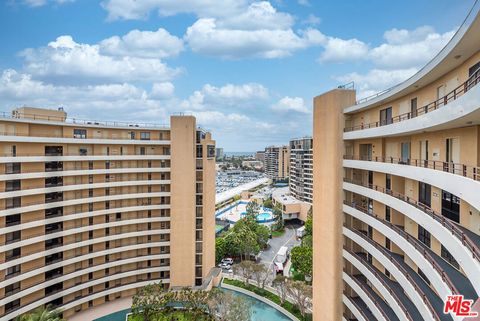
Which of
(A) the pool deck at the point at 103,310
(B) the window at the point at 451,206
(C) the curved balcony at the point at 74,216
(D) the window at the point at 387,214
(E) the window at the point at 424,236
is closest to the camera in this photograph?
(B) the window at the point at 451,206

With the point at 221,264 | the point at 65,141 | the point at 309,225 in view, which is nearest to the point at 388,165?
the point at 65,141

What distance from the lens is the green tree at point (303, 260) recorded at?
36812mm

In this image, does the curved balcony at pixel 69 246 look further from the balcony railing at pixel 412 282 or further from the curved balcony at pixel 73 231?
the balcony railing at pixel 412 282

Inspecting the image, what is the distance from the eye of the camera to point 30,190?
26.1 m

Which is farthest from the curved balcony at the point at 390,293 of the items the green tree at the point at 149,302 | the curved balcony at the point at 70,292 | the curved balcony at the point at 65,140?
the curved balcony at the point at 70,292

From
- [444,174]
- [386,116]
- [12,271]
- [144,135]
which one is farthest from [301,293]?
[12,271]

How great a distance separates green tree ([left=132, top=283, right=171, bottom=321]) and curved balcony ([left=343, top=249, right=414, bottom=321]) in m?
17.7

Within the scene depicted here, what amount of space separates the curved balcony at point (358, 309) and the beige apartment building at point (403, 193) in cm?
7

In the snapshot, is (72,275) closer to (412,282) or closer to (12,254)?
(12,254)

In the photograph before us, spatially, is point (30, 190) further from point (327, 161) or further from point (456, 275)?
point (456, 275)

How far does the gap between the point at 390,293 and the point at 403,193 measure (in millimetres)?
5507

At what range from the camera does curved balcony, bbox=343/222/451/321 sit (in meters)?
11.2

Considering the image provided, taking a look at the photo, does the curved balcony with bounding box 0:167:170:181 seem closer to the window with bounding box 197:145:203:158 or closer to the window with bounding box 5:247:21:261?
the window with bounding box 197:145:203:158

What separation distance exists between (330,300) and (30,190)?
26478 millimetres
